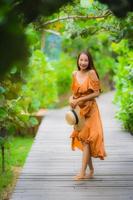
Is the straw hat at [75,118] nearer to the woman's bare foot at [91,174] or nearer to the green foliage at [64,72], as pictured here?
the woman's bare foot at [91,174]

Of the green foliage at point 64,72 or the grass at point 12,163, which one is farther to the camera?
the green foliage at point 64,72

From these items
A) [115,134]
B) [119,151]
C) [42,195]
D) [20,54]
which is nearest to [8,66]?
[20,54]

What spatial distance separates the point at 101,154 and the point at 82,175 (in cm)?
32

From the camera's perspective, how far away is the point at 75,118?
234 inches

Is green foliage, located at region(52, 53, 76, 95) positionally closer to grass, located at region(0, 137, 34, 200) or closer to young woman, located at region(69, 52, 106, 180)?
grass, located at region(0, 137, 34, 200)

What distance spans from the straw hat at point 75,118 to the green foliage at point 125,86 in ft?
11.5

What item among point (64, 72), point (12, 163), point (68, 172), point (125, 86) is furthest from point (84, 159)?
point (64, 72)

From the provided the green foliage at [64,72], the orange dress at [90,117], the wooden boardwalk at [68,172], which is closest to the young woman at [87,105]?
the orange dress at [90,117]

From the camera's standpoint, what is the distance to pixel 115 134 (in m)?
9.95

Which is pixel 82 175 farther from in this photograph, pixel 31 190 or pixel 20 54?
pixel 20 54

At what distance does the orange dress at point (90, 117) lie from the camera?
19.7 ft

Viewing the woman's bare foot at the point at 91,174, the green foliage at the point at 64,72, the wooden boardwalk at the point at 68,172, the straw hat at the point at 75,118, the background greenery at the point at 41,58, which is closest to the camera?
the background greenery at the point at 41,58

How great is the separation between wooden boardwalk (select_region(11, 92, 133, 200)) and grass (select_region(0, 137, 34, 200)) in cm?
27

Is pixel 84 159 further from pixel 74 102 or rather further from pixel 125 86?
pixel 125 86
